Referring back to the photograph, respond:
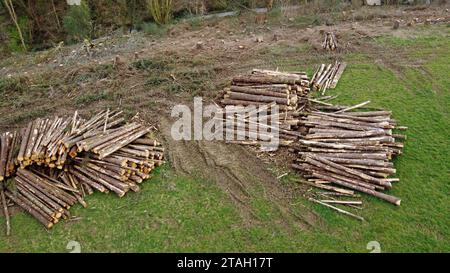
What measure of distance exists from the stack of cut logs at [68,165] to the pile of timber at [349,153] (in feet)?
16.5

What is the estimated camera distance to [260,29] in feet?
76.6

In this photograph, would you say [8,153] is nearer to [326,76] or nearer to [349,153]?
[349,153]

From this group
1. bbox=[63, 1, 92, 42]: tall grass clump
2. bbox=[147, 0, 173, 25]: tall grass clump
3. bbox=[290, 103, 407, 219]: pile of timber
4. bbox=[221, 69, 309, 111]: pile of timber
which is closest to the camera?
bbox=[290, 103, 407, 219]: pile of timber

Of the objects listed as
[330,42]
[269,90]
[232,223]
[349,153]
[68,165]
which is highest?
[330,42]

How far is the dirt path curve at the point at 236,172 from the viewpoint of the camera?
35.1ft

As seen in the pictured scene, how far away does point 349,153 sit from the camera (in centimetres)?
1194

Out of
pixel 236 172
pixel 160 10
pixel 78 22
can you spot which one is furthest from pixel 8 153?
pixel 160 10

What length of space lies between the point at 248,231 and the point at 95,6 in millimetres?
25761

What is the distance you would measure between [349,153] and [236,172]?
3.59 metres

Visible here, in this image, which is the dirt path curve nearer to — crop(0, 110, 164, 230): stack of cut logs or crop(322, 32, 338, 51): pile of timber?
crop(0, 110, 164, 230): stack of cut logs

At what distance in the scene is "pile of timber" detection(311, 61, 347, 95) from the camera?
16.2 m
